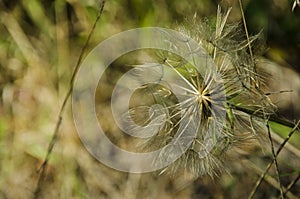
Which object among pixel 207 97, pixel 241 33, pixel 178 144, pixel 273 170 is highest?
pixel 241 33

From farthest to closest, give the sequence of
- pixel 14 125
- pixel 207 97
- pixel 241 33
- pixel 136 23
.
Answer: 1. pixel 14 125
2. pixel 136 23
3. pixel 241 33
4. pixel 207 97

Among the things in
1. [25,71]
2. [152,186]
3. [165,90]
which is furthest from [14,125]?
[165,90]

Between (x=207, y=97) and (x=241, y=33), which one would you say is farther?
(x=241, y=33)

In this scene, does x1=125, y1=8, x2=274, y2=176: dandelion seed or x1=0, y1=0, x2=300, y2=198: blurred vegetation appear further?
x1=0, y1=0, x2=300, y2=198: blurred vegetation

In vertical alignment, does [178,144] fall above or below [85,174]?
above

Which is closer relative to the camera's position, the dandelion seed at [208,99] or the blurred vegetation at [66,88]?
the dandelion seed at [208,99]

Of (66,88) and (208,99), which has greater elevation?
(208,99)

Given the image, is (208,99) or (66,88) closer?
(208,99)

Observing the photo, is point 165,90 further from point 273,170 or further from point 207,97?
point 273,170
